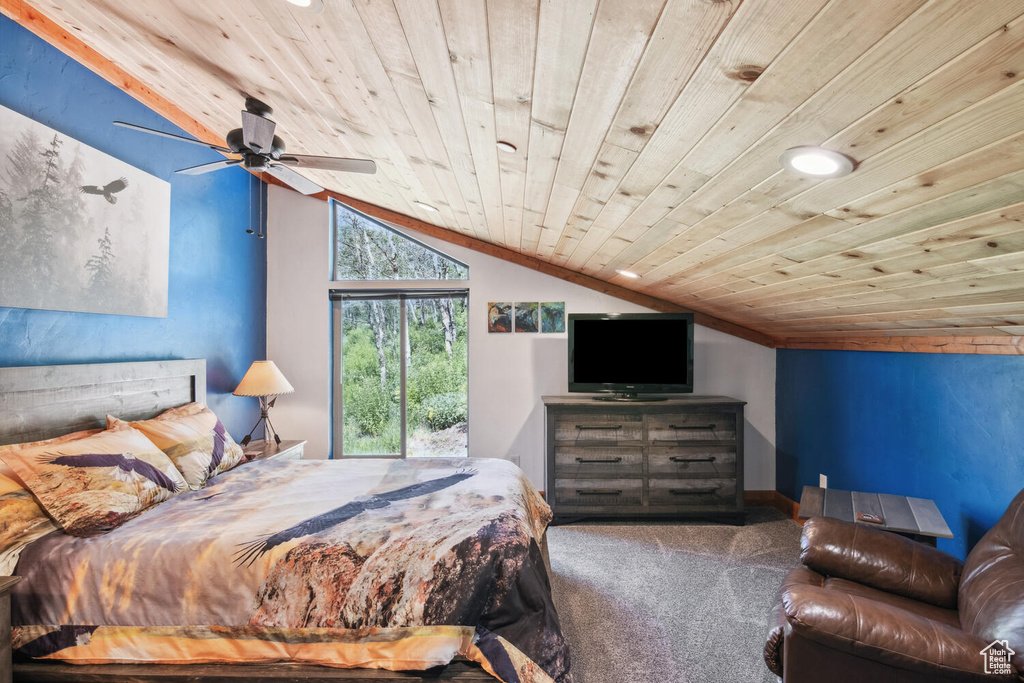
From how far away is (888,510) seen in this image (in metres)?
2.53

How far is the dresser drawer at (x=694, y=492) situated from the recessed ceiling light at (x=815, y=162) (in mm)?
3018

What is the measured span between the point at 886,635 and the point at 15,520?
2881 millimetres

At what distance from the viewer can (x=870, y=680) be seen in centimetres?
154

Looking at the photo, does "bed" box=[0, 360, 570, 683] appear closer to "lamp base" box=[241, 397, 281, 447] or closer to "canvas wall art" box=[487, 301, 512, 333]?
"lamp base" box=[241, 397, 281, 447]

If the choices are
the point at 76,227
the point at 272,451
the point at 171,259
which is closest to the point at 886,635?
the point at 272,451

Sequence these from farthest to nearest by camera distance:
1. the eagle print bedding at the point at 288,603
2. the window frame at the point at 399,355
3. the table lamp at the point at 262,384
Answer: the window frame at the point at 399,355, the table lamp at the point at 262,384, the eagle print bedding at the point at 288,603

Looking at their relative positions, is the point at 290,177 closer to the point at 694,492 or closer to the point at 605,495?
the point at 605,495

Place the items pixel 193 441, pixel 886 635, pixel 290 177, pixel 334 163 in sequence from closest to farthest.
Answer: pixel 886 635 < pixel 334 163 < pixel 290 177 < pixel 193 441

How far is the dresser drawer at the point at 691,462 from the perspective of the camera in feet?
13.2

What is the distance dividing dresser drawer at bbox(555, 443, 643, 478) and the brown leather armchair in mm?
1885

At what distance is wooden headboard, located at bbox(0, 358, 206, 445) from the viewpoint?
7.50ft

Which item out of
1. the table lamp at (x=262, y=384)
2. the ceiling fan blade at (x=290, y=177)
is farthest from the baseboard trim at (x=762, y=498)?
the ceiling fan blade at (x=290, y=177)

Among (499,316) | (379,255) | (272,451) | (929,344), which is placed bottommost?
(272,451)

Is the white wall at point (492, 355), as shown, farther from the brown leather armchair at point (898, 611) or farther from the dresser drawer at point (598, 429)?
the brown leather armchair at point (898, 611)
